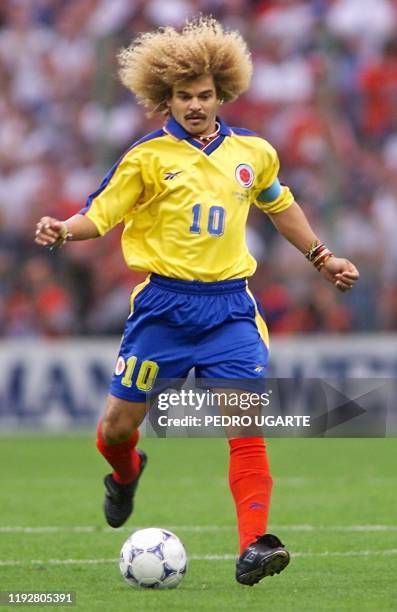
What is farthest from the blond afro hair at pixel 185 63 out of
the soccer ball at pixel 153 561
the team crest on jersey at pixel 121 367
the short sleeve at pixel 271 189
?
the soccer ball at pixel 153 561

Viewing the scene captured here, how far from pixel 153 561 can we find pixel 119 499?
1.40 m

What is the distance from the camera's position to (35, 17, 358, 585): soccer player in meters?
5.99

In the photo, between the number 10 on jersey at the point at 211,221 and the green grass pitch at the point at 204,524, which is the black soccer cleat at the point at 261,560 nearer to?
the green grass pitch at the point at 204,524

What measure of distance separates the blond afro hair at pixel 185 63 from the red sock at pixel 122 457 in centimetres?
163

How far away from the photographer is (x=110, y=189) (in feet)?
19.8

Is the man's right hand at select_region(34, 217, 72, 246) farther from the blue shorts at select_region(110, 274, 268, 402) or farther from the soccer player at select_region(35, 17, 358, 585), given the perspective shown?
the blue shorts at select_region(110, 274, 268, 402)

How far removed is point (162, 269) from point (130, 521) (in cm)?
267

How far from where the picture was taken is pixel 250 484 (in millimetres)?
5734

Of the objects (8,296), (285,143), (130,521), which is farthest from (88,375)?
(130,521)

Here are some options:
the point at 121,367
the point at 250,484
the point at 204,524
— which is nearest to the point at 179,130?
the point at 121,367

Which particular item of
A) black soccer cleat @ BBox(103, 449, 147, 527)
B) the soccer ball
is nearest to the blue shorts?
the soccer ball

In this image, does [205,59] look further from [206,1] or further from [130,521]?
[206,1]

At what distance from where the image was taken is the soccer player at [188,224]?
5.99 meters

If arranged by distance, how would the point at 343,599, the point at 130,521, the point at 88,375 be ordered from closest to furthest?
the point at 343,599, the point at 130,521, the point at 88,375
